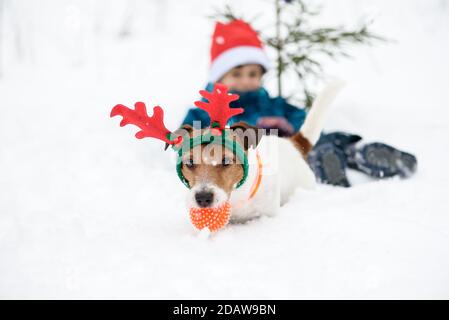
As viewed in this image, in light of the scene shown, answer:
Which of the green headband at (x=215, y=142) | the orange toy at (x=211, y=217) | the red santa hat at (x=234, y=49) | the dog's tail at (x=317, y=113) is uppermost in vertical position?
the red santa hat at (x=234, y=49)

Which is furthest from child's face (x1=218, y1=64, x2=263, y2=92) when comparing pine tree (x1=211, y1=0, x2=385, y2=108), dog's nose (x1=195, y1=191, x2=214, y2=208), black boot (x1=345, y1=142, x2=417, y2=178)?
dog's nose (x1=195, y1=191, x2=214, y2=208)

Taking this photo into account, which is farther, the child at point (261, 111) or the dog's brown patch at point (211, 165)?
the child at point (261, 111)

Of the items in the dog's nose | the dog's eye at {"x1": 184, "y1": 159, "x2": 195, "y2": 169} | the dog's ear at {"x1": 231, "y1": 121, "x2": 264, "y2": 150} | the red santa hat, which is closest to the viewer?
the dog's nose

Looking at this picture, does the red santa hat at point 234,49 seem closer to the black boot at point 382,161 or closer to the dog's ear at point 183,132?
the black boot at point 382,161

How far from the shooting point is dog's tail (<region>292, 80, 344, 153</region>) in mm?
2658

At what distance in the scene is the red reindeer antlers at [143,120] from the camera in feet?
5.37

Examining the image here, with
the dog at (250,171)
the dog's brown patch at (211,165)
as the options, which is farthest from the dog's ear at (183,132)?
the dog's brown patch at (211,165)

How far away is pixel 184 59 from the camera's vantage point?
981 centimetres

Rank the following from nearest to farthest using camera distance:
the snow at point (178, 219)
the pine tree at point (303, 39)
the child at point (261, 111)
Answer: the snow at point (178, 219)
the child at point (261, 111)
the pine tree at point (303, 39)

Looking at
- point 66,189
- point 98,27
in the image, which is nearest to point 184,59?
point 98,27

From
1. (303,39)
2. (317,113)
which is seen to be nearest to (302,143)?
(317,113)

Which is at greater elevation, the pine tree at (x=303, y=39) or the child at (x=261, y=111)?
the pine tree at (x=303, y=39)

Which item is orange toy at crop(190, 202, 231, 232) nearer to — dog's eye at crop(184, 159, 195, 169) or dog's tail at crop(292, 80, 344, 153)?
dog's eye at crop(184, 159, 195, 169)

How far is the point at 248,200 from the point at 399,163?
1493mm
